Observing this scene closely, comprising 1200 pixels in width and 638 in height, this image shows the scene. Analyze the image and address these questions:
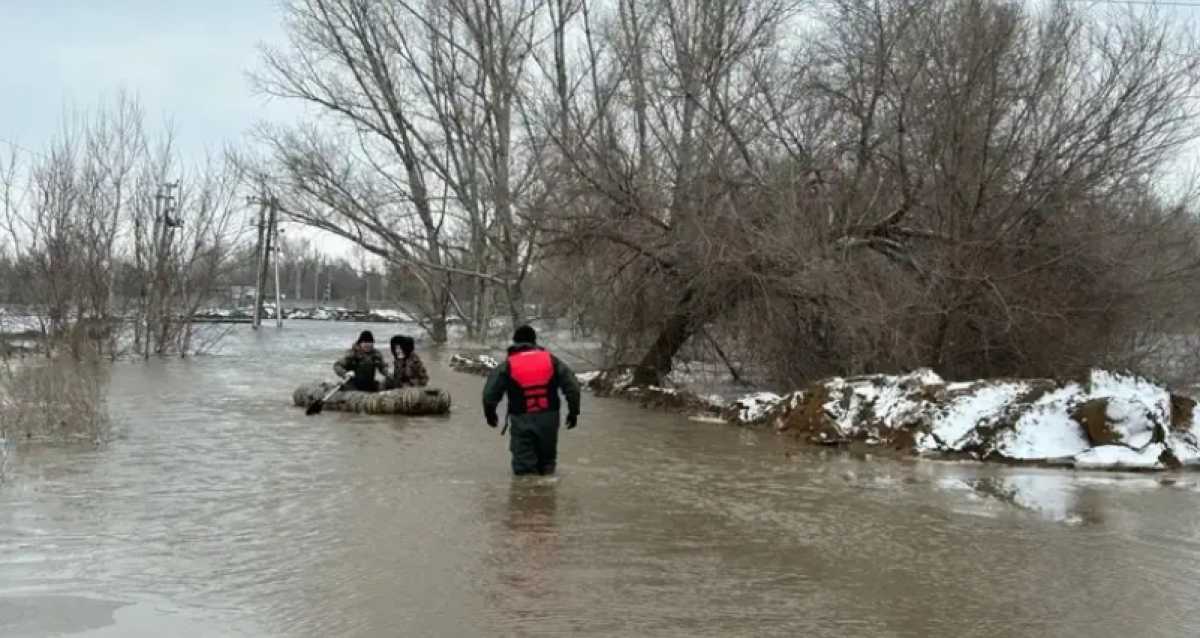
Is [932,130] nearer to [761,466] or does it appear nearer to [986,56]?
[986,56]

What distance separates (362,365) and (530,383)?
7953mm

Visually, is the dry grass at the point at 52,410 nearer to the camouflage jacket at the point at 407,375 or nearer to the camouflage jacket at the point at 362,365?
the camouflage jacket at the point at 362,365

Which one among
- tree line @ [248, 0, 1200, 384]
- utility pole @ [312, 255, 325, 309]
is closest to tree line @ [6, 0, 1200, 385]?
tree line @ [248, 0, 1200, 384]

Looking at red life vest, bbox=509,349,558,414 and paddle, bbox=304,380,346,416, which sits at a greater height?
red life vest, bbox=509,349,558,414

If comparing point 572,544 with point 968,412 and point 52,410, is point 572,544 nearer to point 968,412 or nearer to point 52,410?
point 52,410

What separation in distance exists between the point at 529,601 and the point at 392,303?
58142 mm

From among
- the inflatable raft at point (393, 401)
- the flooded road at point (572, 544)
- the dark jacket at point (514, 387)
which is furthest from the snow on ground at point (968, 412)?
the inflatable raft at point (393, 401)

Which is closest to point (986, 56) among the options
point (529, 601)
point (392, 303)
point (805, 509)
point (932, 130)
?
point (932, 130)

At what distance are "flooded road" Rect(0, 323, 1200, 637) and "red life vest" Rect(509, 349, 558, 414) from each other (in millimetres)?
805

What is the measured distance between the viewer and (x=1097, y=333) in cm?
1830

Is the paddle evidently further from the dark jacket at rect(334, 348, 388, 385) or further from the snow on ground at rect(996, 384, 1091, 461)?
the snow on ground at rect(996, 384, 1091, 461)

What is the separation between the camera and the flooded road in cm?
617

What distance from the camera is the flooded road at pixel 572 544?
6172 millimetres

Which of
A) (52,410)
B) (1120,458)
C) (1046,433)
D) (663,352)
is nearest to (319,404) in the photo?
(52,410)
